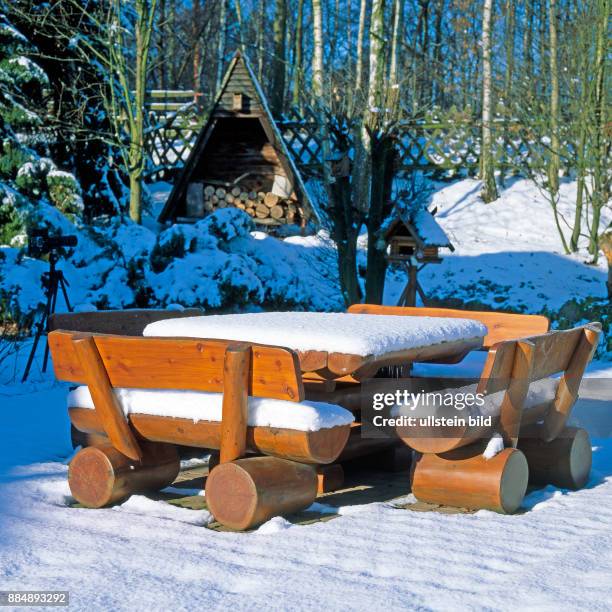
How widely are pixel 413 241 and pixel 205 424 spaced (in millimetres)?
5476

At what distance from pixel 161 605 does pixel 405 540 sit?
45.4 inches

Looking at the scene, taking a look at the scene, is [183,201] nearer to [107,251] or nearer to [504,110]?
[107,251]

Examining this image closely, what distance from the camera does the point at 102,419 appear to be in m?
4.30

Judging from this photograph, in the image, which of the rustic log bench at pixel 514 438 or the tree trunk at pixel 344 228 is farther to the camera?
the tree trunk at pixel 344 228

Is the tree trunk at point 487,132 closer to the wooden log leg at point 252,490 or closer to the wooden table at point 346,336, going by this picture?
the wooden table at point 346,336

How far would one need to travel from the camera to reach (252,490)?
3766mm

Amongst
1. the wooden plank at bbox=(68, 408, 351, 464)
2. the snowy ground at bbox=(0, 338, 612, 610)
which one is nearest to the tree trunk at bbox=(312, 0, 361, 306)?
the snowy ground at bbox=(0, 338, 612, 610)

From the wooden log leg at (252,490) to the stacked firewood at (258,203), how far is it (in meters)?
13.3

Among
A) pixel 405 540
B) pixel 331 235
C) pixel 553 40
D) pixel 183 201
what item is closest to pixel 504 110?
pixel 553 40

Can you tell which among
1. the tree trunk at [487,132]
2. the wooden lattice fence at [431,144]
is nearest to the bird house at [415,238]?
the wooden lattice fence at [431,144]

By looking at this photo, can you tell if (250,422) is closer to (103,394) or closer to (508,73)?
(103,394)

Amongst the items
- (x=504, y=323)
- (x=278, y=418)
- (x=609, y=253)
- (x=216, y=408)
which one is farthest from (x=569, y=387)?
(x=609, y=253)

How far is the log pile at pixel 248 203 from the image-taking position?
17375 mm

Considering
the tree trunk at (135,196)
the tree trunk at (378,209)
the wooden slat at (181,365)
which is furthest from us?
the tree trunk at (135,196)
